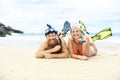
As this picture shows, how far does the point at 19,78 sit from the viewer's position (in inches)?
204

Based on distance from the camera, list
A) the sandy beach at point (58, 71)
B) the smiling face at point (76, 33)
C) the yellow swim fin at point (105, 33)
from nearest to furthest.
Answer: the sandy beach at point (58, 71), the smiling face at point (76, 33), the yellow swim fin at point (105, 33)

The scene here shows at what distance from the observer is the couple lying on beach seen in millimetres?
7719

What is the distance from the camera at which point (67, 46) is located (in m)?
8.07

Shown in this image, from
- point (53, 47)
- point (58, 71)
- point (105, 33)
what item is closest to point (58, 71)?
point (58, 71)

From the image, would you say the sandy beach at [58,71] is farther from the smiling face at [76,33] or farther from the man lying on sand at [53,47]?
the smiling face at [76,33]

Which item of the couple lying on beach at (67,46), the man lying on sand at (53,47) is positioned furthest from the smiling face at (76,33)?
the man lying on sand at (53,47)

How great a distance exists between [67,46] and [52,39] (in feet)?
1.55

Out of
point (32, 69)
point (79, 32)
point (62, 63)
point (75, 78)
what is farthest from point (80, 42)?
point (75, 78)

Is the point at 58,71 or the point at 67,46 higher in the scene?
the point at 67,46

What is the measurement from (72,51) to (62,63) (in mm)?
1030

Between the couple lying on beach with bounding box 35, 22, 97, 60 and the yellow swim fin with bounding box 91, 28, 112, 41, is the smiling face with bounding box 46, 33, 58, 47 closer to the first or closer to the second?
the couple lying on beach with bounding box 35, 22, 97, 60

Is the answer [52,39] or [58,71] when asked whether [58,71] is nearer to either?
[58,71]

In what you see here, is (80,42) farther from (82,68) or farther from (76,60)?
(82,68)

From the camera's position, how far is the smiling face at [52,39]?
25.3 feet
